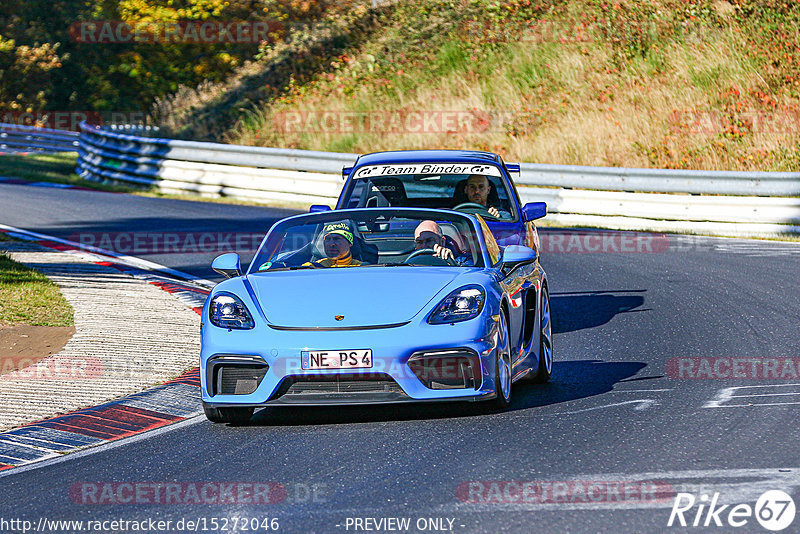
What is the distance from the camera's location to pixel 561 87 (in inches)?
1200

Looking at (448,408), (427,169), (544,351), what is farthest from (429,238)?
(427,169)

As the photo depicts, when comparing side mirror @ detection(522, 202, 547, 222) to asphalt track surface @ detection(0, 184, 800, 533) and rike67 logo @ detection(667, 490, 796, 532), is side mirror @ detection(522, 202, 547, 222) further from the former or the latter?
rike67 logo @ detection(667, 490, 796, 532)

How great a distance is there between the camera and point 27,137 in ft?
126

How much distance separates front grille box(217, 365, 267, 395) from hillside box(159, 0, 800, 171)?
17427mm

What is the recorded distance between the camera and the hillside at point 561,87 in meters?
25.7

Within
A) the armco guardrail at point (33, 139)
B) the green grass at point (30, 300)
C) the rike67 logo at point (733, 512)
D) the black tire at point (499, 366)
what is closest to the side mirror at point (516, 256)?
the black tire at point (499, 366)

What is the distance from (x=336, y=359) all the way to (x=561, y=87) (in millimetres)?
24213

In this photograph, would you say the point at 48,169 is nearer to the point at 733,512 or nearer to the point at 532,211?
the point at 532,211

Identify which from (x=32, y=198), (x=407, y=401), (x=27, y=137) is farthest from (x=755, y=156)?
(x=27, y=137)

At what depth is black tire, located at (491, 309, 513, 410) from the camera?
7438 millimetres

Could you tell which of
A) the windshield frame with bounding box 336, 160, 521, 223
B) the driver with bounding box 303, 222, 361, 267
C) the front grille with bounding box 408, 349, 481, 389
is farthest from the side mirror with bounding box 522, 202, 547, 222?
the front grille with bounding box 408, 349, 481, 389

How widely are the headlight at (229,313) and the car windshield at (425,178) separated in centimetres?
429

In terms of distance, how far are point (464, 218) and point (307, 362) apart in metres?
2.03

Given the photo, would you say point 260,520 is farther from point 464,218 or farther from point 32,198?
point 32,198
